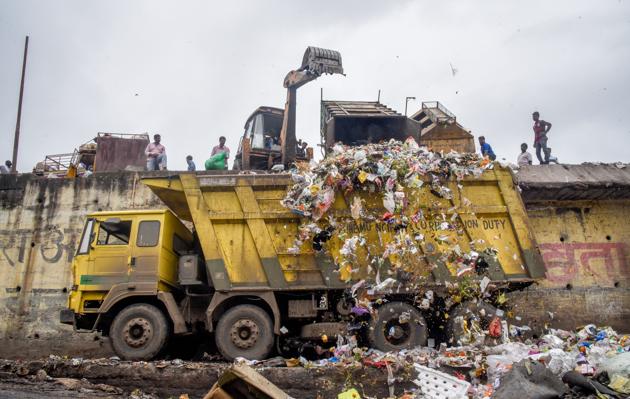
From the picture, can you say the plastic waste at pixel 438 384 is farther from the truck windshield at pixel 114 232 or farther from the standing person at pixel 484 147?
the standing person at pixel 484 147

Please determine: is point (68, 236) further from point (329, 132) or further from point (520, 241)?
point (520, 241)

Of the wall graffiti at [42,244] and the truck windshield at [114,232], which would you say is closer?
the truck windshield at [114,232]

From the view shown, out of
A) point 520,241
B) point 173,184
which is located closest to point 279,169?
point 173,184

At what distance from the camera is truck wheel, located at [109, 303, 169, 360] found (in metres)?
5.67

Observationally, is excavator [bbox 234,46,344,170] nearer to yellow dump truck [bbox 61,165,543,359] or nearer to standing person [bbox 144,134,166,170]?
standing person [bbox 144,134,166,170]

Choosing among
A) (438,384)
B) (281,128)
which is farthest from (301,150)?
(438,384)

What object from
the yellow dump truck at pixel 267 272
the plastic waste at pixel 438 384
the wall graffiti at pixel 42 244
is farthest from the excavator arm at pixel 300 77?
the plastic waste at pixel 438 384

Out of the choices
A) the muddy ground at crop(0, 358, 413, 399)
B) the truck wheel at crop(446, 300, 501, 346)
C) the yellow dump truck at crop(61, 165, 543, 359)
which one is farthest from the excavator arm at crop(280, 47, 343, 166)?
the muddy ground at crop(0, 358, 413, 399)

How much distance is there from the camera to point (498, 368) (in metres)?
4.67

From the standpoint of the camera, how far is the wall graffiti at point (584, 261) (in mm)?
8086

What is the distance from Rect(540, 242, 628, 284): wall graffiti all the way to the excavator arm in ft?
15.9

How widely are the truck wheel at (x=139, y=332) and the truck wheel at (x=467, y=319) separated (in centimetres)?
338

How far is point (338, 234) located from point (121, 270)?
270cm

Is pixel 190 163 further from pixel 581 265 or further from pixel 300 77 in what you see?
pixel 581 265
